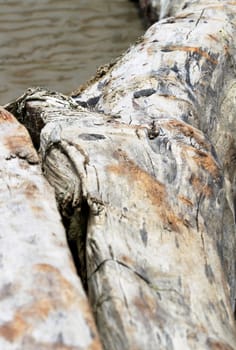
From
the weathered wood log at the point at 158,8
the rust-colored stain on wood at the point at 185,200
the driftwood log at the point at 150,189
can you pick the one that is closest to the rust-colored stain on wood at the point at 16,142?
the driftwood log at the point at 150,189

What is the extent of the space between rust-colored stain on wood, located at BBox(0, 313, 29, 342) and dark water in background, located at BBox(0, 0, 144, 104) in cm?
268

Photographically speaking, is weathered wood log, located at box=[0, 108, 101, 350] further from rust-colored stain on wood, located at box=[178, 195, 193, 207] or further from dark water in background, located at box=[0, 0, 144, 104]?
dark water in background, located at box=[0, 0, 144, 104]

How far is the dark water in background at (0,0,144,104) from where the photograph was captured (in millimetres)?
4402

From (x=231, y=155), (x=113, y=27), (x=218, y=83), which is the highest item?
(x=218, y=83)

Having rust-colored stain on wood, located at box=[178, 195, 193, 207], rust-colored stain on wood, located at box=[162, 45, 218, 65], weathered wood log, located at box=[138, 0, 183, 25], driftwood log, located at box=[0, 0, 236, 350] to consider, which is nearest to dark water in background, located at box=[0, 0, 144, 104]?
weathered wood log, located at box=[138, 0, 183, 25]

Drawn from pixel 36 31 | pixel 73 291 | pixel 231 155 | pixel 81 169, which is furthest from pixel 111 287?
pixel 36 31

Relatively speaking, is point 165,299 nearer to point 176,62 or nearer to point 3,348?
point 3,348

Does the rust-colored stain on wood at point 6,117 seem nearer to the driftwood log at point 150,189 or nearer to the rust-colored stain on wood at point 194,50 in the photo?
the driftwood log at point 150,189

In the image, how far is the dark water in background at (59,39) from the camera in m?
4.40

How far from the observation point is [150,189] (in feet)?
6.59

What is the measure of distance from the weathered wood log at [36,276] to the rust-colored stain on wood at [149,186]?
0.64ft

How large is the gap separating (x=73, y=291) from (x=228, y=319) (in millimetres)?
392

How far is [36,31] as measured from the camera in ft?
16.1

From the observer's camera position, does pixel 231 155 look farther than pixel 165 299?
Yes
